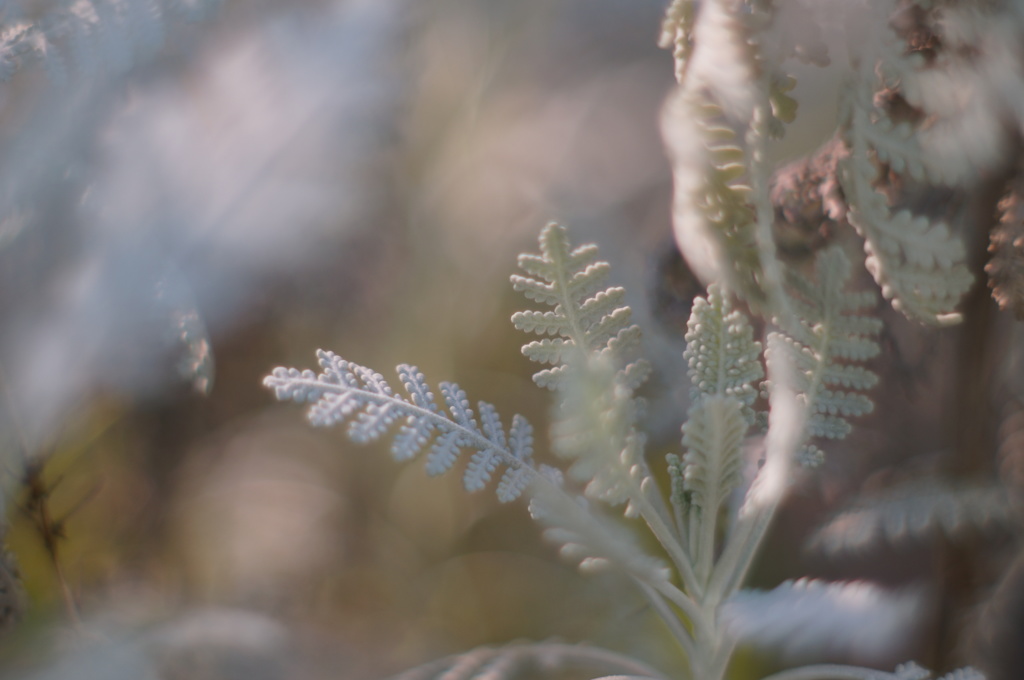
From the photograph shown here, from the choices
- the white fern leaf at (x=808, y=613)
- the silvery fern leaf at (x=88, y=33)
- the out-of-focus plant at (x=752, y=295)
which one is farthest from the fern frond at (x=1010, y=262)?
the silvery fern leaf at (x=88, y=33)

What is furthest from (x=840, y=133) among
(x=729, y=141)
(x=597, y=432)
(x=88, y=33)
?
(x=88, y=33)

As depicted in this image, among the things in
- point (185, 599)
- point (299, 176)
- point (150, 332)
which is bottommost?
point (185, 599)

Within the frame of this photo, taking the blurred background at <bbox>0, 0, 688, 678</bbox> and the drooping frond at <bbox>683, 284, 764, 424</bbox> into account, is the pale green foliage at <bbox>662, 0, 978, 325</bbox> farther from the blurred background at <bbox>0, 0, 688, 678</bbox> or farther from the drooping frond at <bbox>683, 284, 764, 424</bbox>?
the blurred background at <bbox>0, 0, 688, 678</bbox>

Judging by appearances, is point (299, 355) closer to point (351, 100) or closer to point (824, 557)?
point (351, 100)

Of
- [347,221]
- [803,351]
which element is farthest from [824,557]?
[347,221]

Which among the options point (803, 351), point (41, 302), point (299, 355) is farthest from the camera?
point (299, 355)

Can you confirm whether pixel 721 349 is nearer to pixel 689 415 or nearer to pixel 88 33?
pixel 689 415

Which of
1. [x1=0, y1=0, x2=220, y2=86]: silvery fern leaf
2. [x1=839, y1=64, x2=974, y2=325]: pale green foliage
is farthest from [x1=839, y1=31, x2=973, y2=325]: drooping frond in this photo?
[x1=0, y1=0, x2=220, y2=86]: silvery fern leaf

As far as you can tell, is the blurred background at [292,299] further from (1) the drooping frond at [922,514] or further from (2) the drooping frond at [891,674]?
(2) the drooping frond at [891,674]
